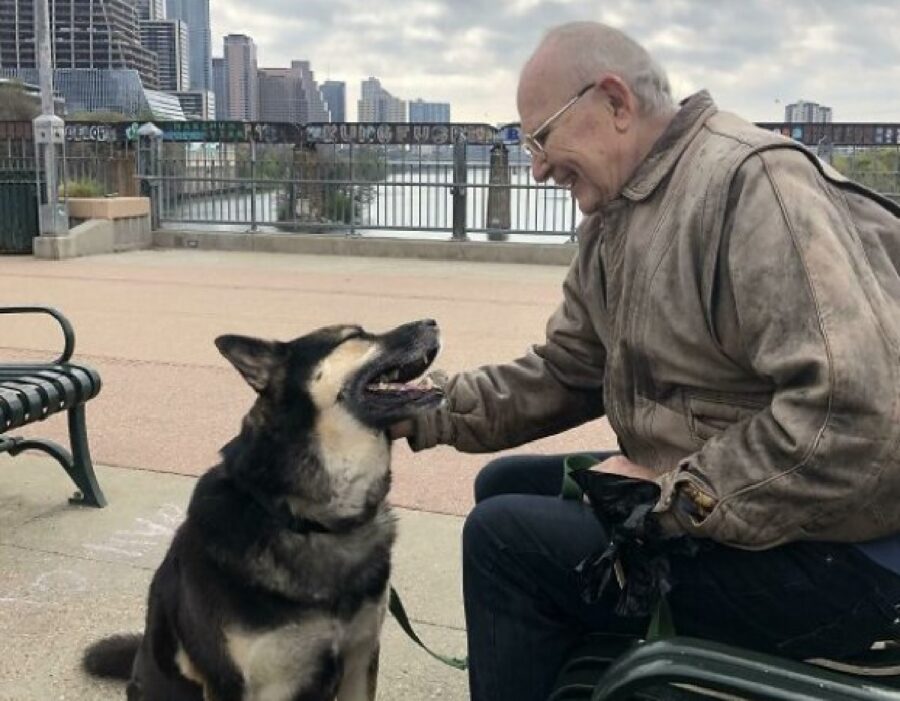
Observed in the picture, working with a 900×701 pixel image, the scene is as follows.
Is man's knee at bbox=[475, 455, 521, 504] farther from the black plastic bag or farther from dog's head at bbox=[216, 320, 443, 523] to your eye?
the black plastic bag

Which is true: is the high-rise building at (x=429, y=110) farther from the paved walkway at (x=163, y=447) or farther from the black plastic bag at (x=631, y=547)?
the black plastic bag at (x=631, y=547)

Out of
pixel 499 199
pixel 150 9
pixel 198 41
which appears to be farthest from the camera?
pixel 198 41

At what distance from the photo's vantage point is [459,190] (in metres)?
15.4

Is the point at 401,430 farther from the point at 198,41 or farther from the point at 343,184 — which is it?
the point at 198,41

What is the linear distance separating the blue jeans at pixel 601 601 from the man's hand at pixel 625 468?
0.11m

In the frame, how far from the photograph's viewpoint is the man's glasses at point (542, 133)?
2186 mm

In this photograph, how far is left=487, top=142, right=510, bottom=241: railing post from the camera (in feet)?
50.9

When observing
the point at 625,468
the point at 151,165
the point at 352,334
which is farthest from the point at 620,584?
the point at 151,165

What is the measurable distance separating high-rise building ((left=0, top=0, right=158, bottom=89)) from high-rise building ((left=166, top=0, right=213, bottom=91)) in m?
8.42

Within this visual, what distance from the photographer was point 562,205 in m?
15.3

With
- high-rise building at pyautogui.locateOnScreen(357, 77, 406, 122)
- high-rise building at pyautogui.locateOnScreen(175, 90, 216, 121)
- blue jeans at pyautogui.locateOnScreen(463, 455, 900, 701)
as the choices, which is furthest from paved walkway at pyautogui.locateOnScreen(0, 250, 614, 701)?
high-rise building at pyautogui.locateOnScreen(175, 90, 216, 121)

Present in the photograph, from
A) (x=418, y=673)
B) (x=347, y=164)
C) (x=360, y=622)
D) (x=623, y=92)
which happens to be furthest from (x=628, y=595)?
(x=347, y=164)

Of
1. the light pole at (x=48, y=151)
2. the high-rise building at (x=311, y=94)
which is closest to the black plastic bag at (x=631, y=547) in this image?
the light pole at (x=48, y=151)

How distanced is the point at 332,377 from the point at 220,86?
1472 inches
